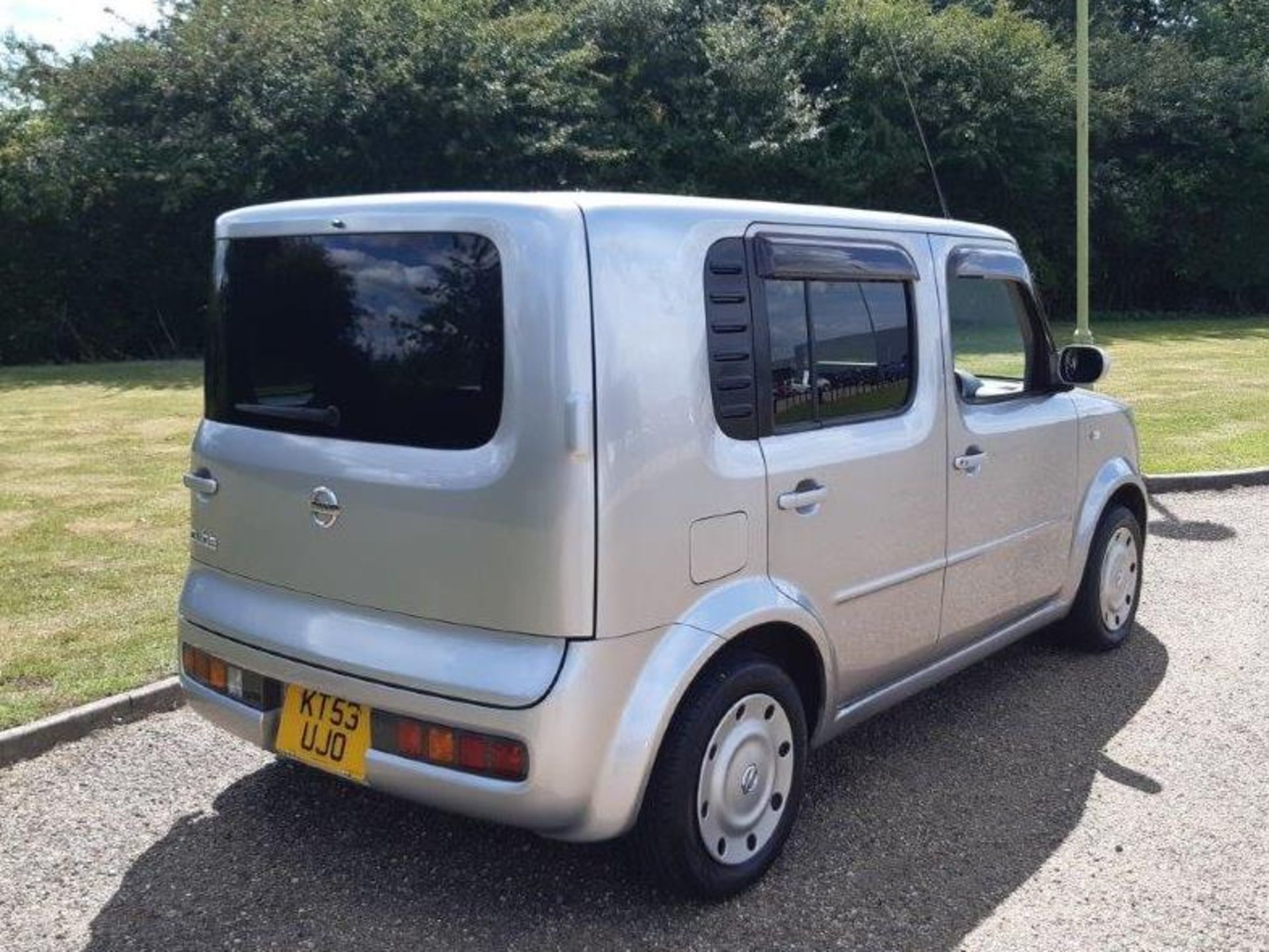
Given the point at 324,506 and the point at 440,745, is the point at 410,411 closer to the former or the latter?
the point at 324,506

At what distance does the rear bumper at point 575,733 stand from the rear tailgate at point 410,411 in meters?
0.16

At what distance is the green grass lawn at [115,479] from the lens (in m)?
4.90

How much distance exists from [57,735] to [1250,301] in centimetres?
2787

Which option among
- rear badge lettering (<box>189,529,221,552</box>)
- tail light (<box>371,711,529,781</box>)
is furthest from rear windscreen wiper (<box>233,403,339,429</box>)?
tail light (<box>371,711,529,781</box>)

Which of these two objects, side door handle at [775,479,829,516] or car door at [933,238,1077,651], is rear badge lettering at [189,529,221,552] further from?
car door at [933,238,1077,651]

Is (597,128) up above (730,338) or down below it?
above

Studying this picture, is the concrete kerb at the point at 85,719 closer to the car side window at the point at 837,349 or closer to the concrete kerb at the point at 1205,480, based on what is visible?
the car side window at the point at 837,349

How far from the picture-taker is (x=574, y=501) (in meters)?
2.71

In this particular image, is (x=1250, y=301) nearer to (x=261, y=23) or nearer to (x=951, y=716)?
(x=261, y=23)

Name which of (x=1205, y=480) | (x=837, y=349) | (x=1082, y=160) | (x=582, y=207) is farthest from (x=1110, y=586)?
(x=1082, y=160)

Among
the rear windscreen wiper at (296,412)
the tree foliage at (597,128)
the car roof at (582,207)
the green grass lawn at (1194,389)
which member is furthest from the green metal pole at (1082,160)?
the rear windscreen wiper at (296,412)

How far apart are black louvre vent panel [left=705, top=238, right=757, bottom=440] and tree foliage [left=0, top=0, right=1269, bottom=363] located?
493 inches

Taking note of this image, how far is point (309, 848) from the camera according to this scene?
346cm

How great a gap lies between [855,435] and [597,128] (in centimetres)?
1769
